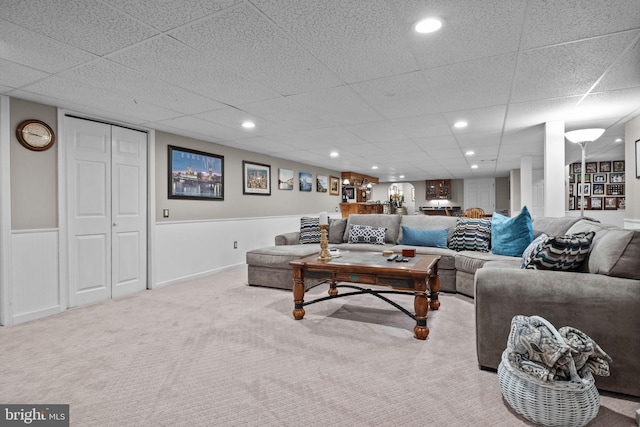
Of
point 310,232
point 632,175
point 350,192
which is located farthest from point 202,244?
point 350,192

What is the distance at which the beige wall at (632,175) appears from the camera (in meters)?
4.01

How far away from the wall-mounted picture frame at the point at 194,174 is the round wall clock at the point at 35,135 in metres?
1.48

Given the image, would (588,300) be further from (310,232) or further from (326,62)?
(310,232)

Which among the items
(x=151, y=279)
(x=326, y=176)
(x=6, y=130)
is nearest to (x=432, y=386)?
(x=151, y=279)

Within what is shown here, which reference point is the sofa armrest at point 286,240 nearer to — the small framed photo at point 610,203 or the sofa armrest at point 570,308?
the sofa armrest at point 570,308

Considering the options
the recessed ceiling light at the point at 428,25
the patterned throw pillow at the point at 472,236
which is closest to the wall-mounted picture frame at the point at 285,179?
the patterned throw pillow at the point at 472,236

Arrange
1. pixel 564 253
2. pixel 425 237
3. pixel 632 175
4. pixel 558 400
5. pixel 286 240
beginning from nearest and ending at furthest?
pixel 558 400, pixel 564 253, pixel 632 175, pixel 425 237, pixel 286 240

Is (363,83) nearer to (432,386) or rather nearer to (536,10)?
(536,10)

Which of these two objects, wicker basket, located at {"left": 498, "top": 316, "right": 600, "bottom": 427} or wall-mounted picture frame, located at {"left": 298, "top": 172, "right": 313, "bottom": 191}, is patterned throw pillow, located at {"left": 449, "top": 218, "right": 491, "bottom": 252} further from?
wall-mounted picture frame, located at {"left": 298, "top": 172, "right": 313, "bottom": 191}

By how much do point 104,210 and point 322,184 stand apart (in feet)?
18.4

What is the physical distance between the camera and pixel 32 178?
3.33 metres

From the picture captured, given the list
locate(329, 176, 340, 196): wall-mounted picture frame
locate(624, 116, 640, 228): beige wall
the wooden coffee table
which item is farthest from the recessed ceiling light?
locate(329, 176, 340, 196): wall-mounted picture frame

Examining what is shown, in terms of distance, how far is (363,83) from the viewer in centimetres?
290

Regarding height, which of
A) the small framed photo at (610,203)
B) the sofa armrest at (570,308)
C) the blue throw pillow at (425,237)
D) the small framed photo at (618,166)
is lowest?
the sofa armrest at (570,308)
